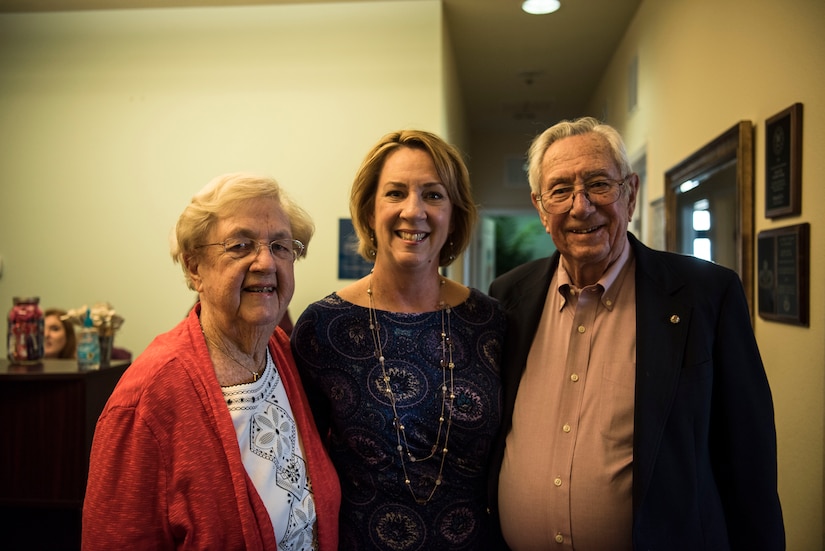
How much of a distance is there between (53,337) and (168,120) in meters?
1.55

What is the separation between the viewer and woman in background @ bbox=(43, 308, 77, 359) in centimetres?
366

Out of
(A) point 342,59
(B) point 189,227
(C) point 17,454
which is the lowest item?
(C) point 17,454

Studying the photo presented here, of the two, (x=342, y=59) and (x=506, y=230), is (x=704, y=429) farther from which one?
(x=506, y=230)

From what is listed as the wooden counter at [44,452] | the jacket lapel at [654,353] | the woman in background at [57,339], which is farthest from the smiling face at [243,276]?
the woman in background at [57,339]

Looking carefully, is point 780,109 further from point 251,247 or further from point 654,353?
point 251,247

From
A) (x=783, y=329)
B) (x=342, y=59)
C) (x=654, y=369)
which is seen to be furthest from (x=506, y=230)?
(x=654, y=369)

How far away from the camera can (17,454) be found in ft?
8.20

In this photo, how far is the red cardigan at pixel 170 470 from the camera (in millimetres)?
1161

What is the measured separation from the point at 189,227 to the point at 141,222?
10.5 ft

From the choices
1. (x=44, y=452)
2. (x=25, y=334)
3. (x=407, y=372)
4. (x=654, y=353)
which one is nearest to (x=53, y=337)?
(x=25, y=334)

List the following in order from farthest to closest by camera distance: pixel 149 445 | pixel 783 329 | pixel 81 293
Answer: pixel 81 293
pixel 783 329
pixel 149 445

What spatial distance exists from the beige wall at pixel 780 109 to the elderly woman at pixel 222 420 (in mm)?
1418

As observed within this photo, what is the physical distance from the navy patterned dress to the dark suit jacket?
410 millimetres

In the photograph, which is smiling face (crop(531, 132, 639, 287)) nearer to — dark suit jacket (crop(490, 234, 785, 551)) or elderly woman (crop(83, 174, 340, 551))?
dark suit jacket (crop(490, 234, 785, 551))
